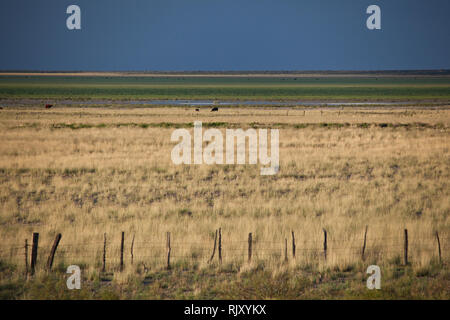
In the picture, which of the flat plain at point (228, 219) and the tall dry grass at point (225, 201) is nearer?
the flat plain at point (228, 219)

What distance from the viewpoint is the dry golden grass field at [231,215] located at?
998cm

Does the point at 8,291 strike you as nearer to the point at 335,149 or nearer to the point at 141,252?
the point at 141,252

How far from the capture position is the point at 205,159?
1074 inches

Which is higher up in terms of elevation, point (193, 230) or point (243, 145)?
point (243, 145)

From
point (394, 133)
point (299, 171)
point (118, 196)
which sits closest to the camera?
point (118, 196)

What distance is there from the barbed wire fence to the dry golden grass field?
5cm

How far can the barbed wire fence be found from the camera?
35.5ft

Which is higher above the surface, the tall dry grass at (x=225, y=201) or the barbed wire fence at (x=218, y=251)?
the tall dry grass at (x=225, y=201)

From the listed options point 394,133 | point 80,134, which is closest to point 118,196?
point 80,134

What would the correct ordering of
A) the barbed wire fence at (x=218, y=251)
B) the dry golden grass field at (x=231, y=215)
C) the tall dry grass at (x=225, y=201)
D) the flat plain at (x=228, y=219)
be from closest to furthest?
1. the flat plain at (x=228, y=219)
2. the dry golden grass field at (x=231, y=215)
3. the barbed wire fence at (x=218, y=251)
4. the tall dry grass at (x=225, y=201)

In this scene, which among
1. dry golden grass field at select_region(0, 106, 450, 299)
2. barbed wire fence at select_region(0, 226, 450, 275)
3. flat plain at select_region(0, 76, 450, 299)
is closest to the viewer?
flat plain at select_region(0, 76, 450, 299)

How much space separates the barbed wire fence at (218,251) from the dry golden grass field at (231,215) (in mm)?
51

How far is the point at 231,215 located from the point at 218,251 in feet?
12.9

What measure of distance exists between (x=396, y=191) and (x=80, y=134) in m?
26.2
